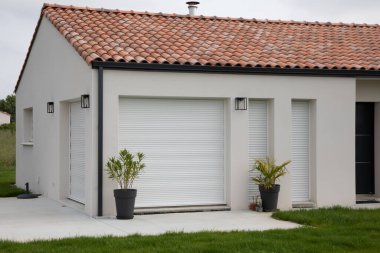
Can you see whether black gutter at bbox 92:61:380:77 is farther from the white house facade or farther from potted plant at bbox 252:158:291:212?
potted plant at bbox 252:158:291:212

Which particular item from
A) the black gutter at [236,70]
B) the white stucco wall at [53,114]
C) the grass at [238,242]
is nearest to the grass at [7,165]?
the white stucco wall at [53,114]

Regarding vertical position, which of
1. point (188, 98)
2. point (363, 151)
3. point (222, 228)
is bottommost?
point (222, 228)

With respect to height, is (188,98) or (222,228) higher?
(188,98)

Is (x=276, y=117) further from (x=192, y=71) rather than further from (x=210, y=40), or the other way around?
(x=210, y=40)

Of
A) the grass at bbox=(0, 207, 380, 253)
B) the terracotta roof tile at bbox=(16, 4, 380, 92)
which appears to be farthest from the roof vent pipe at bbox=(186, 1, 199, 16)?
the grass at bbox=(0, 207, 380, 253)

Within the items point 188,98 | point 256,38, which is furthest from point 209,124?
point 256,38

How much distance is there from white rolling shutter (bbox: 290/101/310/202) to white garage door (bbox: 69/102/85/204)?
4.94 m

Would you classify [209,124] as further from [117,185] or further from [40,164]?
[40,164]

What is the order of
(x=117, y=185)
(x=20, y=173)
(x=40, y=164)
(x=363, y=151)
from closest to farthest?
(x=117, y=185)
(x=363, y=151)
(x=40, y=164)
(x=20, y=173)

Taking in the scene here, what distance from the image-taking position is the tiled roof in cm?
1480

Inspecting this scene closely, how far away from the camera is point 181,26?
1762 cm

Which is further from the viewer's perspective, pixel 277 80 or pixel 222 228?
pixel 277 80

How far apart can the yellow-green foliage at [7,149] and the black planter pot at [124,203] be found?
55.0ft

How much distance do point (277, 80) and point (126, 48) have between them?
3484 millimetres
